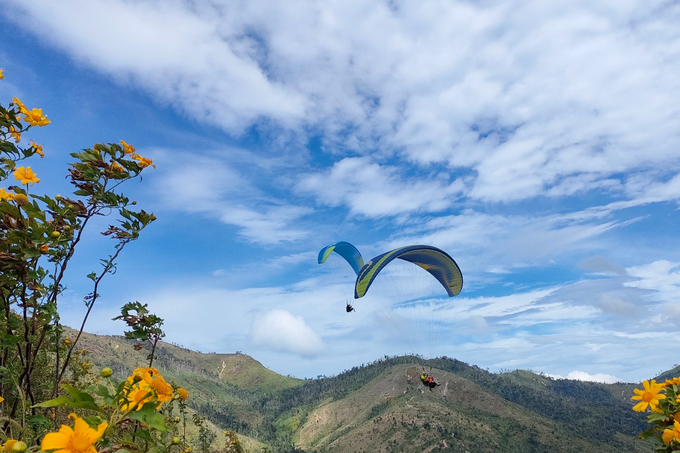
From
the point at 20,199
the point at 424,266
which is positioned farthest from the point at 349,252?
the point at 20,199

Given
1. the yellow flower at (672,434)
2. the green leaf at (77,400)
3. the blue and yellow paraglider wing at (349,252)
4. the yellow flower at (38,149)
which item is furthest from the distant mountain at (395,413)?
the yellow flower at (672,434)

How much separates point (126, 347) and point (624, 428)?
138m

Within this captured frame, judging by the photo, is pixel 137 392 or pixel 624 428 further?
pixel 624 428

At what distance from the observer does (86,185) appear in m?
3.46

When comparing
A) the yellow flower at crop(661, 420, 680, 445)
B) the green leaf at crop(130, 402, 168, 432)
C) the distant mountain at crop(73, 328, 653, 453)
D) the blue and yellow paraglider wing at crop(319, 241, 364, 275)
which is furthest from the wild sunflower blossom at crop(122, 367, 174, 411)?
the distant mountain at crop(73, 328, 653, 453)

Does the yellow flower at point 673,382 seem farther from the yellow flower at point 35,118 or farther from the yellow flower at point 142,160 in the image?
the yellow flower at point 35,118

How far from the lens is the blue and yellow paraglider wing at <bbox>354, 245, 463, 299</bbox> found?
2102cm

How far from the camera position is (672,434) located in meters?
3.24

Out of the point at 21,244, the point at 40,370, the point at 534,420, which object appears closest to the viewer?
the point at 21,244

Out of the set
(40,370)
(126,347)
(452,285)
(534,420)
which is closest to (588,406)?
(534,420)

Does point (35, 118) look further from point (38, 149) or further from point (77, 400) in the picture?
point (77, 400)

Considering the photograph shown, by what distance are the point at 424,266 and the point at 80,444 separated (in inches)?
981

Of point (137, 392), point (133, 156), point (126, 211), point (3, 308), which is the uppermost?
point (133, 156)

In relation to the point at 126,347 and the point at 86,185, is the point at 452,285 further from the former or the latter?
the point at 126,347
